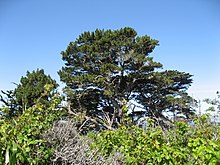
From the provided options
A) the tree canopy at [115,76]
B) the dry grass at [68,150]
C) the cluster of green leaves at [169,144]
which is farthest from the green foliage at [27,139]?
the tree canopy at [115,76]

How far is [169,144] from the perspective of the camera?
251 centimetres

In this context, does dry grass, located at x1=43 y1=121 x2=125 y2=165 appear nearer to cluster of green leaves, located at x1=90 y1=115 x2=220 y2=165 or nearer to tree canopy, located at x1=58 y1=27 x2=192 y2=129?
cluster of green leaves, located at x1=90 y1=115 x2=220 y2=165

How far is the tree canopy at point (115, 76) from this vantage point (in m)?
13.9

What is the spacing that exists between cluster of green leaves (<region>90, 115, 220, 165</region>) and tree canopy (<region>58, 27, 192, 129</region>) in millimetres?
10157

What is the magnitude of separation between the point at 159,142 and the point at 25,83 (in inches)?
542

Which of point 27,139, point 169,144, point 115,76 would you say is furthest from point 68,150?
point 115,76

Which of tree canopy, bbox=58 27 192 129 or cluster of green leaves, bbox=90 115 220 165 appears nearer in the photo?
cluster of green leaves, bbox=90 115 220 165

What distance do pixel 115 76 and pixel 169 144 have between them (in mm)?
12230

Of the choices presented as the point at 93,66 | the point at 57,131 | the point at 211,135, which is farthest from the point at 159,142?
the point at 93,66

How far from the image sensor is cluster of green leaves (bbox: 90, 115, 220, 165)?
165cm

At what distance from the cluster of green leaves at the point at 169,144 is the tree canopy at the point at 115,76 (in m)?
10.2

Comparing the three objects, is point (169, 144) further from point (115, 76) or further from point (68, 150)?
point (115, 76)

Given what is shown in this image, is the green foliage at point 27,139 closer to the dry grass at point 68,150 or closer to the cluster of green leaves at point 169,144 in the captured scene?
the dry grass at point 68,150

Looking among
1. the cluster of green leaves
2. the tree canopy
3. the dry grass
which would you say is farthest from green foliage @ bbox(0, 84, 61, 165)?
the tree canopy
